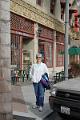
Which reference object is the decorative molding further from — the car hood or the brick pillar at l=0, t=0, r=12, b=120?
the brick pillar at l=0, t=0, r=12, b=120

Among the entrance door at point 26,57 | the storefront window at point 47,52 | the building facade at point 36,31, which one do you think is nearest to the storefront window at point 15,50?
the building facade at point 36,31

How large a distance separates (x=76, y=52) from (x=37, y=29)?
418 centimetres

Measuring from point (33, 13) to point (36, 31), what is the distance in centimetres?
132

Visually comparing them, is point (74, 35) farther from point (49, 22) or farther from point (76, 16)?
point (49, 22)

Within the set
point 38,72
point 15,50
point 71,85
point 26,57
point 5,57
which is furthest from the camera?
point 26,57

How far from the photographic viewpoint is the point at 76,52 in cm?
2052

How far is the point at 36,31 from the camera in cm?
2350

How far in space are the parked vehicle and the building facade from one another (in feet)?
34.5

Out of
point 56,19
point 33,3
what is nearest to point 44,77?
point 33,3

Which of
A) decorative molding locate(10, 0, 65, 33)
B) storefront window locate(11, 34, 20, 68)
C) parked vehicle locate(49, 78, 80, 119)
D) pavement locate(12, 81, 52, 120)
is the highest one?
decorative molding locate(10, 0, 65, 33)

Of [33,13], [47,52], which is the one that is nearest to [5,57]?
[33,13]

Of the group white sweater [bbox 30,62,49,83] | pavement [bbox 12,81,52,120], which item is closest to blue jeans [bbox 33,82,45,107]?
white sweater [bbox 30,62,49,83]

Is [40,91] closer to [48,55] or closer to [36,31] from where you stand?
[36,31]

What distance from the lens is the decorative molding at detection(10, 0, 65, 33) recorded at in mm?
19672
